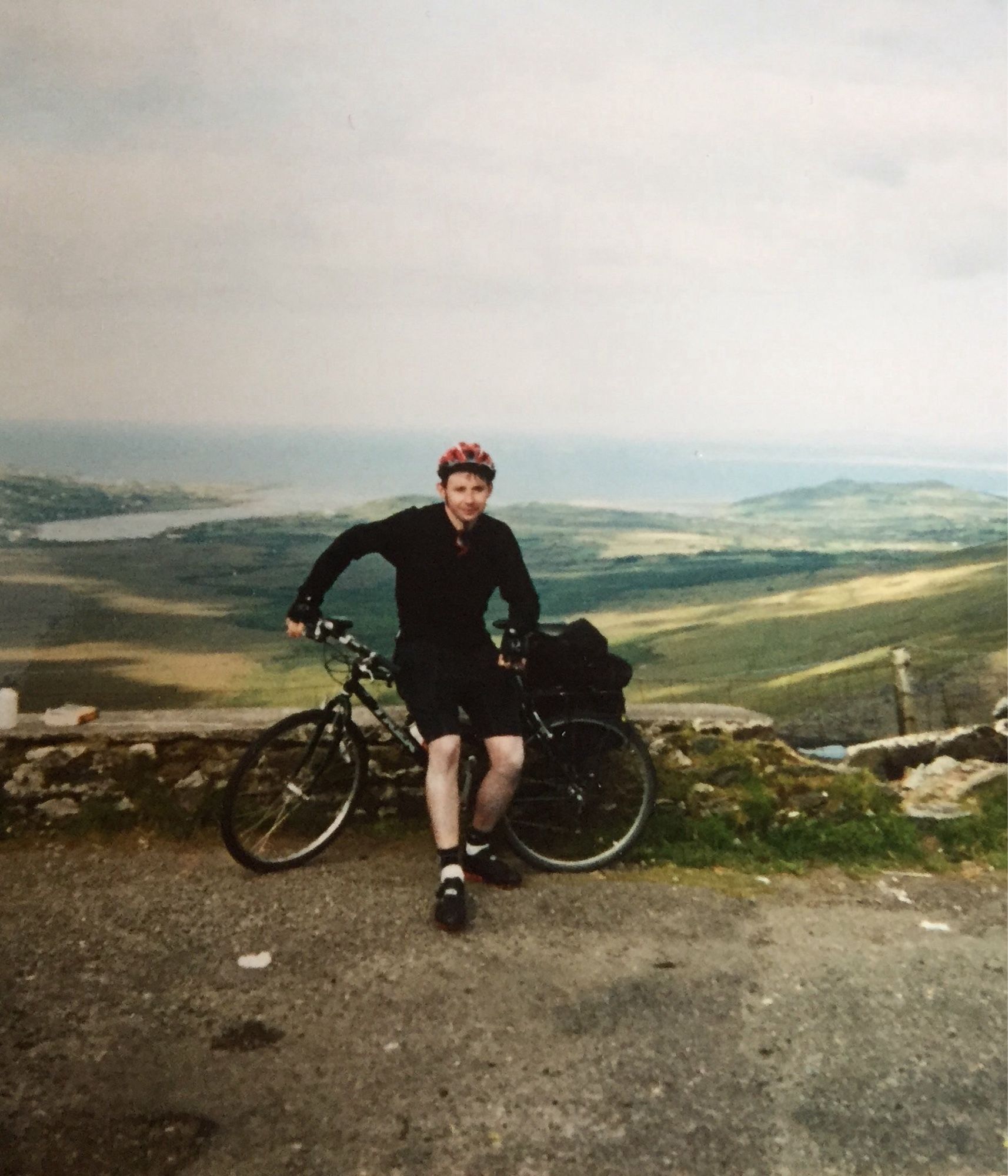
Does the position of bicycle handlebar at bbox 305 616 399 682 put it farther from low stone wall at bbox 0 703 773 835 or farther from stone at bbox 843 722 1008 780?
stone at bbox 843 722 1008 780

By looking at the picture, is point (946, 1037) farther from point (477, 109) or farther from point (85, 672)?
point (477, 109)

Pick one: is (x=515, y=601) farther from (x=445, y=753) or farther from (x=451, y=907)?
(x=451, y=907)

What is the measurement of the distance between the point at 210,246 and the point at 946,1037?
360 cm

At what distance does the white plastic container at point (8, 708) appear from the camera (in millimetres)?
3538

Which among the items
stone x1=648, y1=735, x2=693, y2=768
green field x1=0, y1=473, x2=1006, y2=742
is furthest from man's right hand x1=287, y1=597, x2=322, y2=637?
stone x1=648, y1=735, x2=693, y2=768

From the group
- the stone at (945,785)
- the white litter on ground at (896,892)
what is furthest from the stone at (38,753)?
the stone at (945,785)

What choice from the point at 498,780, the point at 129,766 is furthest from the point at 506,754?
the point at 129,766

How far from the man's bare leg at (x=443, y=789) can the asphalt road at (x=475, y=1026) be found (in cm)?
26

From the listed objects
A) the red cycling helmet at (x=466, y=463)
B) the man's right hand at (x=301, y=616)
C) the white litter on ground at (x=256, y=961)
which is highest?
the red cycling helmet at (x=466, y=463)

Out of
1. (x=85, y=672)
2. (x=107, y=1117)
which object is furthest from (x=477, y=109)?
(x=107, y=1117)

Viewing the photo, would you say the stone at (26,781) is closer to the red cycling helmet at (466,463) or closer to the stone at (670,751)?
the red cycling helmet at (466,463)

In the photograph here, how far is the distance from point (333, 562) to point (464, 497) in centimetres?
54

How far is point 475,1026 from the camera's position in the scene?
3113 millimetres

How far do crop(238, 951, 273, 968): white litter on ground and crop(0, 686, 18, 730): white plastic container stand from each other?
118 centimetres
